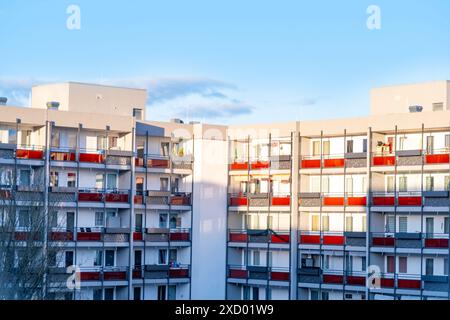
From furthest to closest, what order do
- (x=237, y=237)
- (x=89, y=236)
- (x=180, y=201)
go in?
(x=237, y=237), (x=180, y=201), (x=89, y=236)

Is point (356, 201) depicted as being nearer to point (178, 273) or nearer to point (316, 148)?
point (316, 148)

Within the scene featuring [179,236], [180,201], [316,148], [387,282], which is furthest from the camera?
[180,201]

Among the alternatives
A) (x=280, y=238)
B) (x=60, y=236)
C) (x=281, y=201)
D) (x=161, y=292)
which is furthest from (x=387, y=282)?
(x=60, y=236)

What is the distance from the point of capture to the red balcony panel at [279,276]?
69.2ft

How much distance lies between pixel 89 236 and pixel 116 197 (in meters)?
1.05

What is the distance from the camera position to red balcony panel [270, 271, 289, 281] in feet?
69.2

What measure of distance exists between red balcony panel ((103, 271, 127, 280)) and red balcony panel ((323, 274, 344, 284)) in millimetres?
3849

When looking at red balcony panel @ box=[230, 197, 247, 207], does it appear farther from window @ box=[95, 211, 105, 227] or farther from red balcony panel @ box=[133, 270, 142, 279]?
window @ box=[95, 211, 105, 227]

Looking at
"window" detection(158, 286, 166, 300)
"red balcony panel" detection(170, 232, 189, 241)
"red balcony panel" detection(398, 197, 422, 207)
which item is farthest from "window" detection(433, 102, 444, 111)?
"window" detection(158, 286, 166, 300)

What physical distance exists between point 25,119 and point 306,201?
19.1 feet

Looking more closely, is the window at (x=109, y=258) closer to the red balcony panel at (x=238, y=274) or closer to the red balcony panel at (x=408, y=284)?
the red balcony panel at (x=238, y=274)

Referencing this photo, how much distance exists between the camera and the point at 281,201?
21719 millimetres

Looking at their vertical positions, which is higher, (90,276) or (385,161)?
(385,161)
